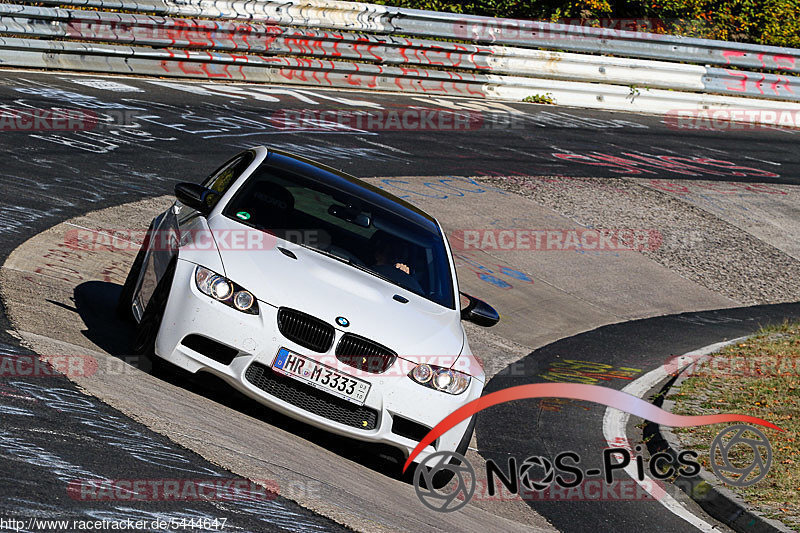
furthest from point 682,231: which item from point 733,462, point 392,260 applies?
point 392,260

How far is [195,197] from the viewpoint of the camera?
754 cm

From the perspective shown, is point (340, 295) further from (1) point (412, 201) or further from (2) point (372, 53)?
(2) point (372, 53)

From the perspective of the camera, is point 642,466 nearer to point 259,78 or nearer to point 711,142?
point 259,78

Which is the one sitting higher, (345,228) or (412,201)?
(345,228)

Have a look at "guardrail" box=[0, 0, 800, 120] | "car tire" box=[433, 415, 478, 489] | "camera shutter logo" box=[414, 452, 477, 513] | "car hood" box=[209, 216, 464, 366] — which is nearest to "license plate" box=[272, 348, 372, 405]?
"car hood" box=[209, 216, 464, 366]

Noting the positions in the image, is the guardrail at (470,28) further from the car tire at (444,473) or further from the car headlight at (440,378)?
the car tire at (444,473)

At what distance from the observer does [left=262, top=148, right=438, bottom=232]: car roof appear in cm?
812

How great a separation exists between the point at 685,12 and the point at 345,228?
22.8 meters

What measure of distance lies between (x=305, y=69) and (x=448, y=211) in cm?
703

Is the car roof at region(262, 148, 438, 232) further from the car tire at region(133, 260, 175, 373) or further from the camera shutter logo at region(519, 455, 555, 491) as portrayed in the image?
the camera shutter logo at region(519, 455, 555, 491)

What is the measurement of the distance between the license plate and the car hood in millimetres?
268

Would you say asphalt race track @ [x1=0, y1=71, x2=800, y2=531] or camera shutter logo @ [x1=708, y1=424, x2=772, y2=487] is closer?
asphalt race track @ [x1=0, y1=71, x2=800, y2=531]

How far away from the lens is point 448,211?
15055mm

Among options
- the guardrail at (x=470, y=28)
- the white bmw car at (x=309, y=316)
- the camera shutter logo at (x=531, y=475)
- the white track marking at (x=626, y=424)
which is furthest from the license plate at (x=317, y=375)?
the guardrail at (x=470, y=28)
